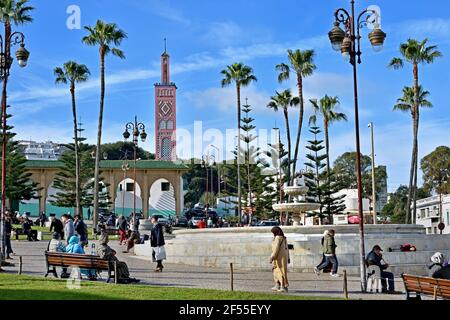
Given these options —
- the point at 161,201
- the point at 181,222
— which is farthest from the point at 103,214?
the point at 161,201

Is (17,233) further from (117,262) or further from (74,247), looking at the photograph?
(117,262)

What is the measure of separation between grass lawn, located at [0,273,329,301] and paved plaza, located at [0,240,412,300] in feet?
6.66

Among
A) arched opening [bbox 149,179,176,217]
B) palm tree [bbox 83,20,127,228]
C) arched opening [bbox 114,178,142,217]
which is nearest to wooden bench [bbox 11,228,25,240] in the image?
palm tree [bbox 83,20,127,228]

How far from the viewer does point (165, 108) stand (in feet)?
339

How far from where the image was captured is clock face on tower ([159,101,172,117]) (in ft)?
338

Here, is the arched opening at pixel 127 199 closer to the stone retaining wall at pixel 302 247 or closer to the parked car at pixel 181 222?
the parked car at pixel 181 222

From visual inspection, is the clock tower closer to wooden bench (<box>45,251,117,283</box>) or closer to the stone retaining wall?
the stone retaining wall

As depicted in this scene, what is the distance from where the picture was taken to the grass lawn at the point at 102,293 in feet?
37.3

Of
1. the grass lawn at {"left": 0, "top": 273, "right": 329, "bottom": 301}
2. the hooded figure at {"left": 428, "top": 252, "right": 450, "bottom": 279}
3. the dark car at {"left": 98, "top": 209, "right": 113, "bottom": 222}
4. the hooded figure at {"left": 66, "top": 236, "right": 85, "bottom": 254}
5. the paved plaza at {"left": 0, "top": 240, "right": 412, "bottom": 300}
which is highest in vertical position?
the dark car at {"left": 98, "top": 209, "right": 113, "bottom": 222}

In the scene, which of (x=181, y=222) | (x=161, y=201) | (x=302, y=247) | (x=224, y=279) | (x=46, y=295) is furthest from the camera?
(x=161, y=201)

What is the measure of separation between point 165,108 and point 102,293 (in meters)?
92.4

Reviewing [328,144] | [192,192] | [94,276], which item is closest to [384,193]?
[192,192]

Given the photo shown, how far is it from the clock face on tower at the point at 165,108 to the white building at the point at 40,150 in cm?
1665
